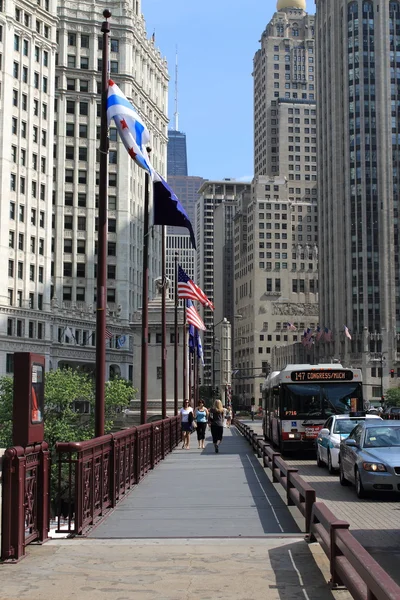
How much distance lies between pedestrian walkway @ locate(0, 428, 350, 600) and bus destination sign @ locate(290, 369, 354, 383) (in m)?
11.5

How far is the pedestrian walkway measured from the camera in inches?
321

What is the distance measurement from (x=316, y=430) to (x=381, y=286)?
115969 millimetres

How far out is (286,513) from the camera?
44.1ft

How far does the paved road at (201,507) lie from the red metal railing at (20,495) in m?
1.48

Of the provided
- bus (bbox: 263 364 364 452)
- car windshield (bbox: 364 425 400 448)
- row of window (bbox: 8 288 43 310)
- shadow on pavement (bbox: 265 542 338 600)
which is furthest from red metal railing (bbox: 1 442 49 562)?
row of window (bbox: 8 288 43 310)

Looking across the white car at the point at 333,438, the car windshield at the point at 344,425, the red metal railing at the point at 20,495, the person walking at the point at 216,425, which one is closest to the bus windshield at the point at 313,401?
the person walking at the point at 216,425

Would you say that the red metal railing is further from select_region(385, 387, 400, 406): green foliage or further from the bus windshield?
select_region(385, 387, 400, 406): green foliage

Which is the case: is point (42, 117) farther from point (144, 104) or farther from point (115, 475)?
point (115, 475)

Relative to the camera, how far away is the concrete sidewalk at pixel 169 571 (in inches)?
317

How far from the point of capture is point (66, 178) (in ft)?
352

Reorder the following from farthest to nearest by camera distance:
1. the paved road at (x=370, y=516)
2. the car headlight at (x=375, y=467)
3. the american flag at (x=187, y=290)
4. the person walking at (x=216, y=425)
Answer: the american flag at (x=187, y=290)
the person walking at (x=216, y=425)
the car headlight at (x=375, y=467)
the paved road at (x=370, y=516)

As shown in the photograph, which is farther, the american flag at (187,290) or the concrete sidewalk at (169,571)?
the american flag at (187,290)

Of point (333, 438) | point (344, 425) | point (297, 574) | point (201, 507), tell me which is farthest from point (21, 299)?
point (297, 574)

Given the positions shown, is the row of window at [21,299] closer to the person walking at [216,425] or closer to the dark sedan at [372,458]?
the person walking at [216,425]
